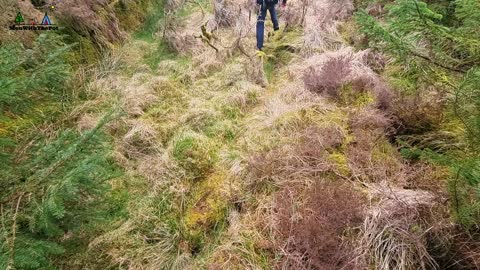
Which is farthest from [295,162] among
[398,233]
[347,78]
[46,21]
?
[46,21]

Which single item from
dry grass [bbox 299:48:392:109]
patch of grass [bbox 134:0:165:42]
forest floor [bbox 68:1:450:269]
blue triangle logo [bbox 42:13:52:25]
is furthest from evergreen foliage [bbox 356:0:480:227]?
patch of grass [bbox 134:0:165:42]

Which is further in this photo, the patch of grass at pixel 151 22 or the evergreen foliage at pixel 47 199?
the patch of grass at pixel 151 22

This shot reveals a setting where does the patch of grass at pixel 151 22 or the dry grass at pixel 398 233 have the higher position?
the patch of grass at pixel 151 22

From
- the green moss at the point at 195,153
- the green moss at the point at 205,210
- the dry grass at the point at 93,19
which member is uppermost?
the dry grass at the point at 93,19

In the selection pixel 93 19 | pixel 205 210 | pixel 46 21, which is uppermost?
pixel 46 21

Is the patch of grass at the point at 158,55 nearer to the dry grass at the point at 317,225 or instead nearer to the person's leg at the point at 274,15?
the person's leg at the point at 274,15

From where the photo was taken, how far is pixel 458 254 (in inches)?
94.9

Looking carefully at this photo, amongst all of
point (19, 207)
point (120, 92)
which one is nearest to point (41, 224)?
point (19, 207)

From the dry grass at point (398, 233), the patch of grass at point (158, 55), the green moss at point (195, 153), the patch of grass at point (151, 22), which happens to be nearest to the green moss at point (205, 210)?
the green moss at point (195, 153)

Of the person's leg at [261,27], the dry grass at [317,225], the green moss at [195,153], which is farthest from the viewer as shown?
the person's leg at [261,27]

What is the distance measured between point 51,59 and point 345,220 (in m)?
2.89

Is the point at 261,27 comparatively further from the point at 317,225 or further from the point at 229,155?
the point at 317,225

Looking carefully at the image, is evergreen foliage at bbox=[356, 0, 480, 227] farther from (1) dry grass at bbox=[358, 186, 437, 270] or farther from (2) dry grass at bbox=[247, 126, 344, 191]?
(2) dry grass at bbox=[247, 126, 344, 191]

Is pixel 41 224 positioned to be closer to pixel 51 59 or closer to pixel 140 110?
pixel 51 59
